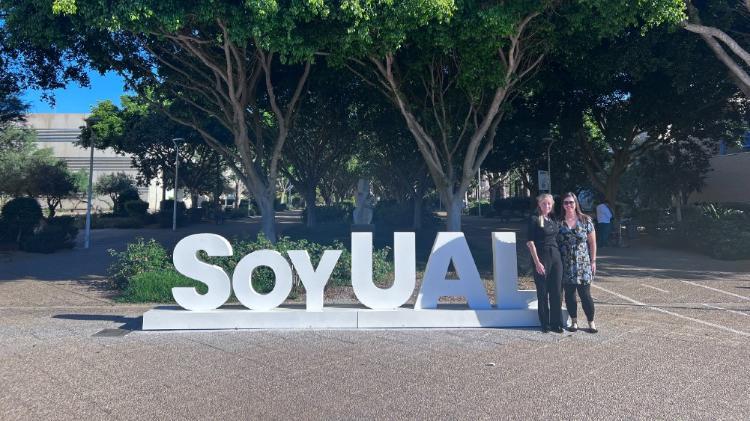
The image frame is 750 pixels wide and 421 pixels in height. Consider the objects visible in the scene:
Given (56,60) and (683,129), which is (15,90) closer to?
(56,60)

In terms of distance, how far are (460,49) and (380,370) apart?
8.16 meters

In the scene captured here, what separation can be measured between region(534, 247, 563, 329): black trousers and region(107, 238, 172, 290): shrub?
7.13 metres

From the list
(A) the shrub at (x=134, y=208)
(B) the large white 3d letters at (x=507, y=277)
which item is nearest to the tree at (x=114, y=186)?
(A) the shrub at (x=134, y=208)

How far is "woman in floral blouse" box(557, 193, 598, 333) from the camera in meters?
7.65

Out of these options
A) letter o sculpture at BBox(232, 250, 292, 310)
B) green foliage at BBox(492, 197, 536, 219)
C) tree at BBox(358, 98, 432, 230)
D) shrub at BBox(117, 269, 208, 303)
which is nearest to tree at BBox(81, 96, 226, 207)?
tree at BBox(358, 98, 432, 230)

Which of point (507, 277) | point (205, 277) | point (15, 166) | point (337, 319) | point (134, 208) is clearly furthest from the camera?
point (134, 208)

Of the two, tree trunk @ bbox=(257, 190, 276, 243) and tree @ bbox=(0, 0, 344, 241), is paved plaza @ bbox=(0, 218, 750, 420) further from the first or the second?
tree trunk @ bbox=(257, 190, 276, 243)

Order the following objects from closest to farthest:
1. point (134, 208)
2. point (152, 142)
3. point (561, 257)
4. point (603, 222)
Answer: point (561, 257) < point (603, 222) < point (152, 142) < point (134, 208)

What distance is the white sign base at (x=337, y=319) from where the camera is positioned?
8.20 m

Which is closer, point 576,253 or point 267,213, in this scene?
point 576,253

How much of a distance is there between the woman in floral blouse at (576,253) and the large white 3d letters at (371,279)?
202 cm

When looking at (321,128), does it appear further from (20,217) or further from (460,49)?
(460,49)

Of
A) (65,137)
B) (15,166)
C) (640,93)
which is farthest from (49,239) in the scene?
(65,137)

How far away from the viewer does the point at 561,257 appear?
25.4 feet
